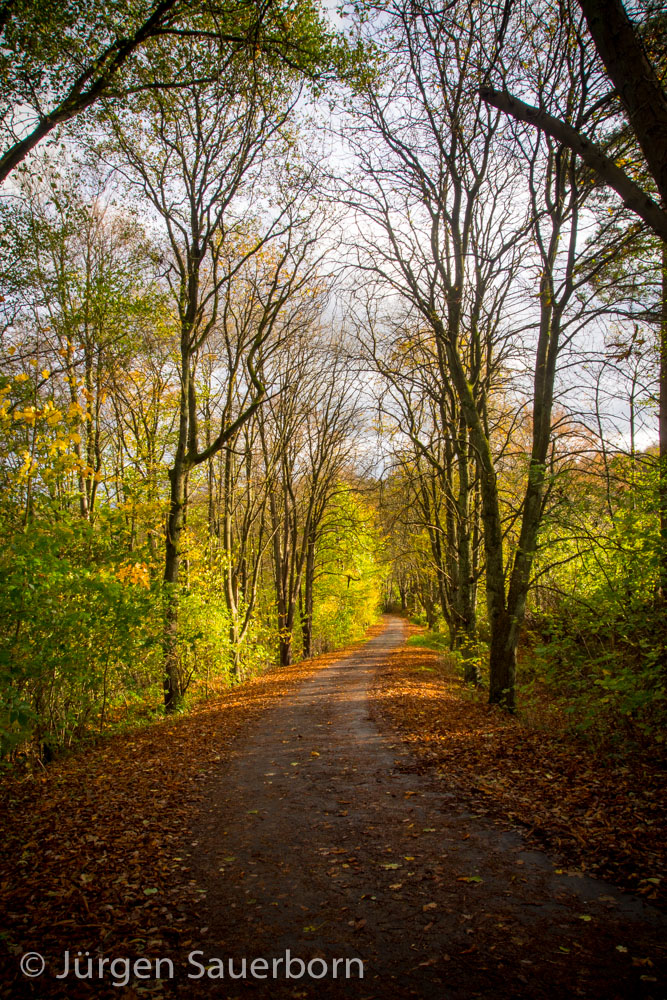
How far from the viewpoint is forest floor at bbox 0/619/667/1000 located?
108 inches

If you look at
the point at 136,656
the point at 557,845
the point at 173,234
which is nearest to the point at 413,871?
the point at 557,845

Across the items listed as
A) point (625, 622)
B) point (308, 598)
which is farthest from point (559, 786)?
point (308, 598)

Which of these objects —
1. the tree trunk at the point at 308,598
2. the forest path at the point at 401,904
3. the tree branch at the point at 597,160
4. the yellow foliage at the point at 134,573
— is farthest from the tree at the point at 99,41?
the tree trunk at the point at 308,598

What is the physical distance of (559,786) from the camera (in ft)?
16.6

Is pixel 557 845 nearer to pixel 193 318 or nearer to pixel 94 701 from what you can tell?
pixel 94 701

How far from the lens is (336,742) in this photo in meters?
7.71

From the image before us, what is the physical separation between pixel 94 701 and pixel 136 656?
2.97 feet

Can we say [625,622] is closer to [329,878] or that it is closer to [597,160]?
[329,878]

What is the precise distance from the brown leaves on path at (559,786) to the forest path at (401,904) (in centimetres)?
27

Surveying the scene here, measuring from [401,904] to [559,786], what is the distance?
2.49 metres

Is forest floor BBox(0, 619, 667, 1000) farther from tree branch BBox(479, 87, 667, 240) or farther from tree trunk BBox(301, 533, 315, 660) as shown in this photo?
tree trunk BBox(301, 533, 315, 660)

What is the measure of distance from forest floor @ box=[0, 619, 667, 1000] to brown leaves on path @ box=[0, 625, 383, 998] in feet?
0.06

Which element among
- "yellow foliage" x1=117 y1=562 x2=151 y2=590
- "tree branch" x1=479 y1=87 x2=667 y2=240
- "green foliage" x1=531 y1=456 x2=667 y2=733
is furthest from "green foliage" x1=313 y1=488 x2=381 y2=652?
"tree branch" x1=479 y1=87 x2=667 y2=240

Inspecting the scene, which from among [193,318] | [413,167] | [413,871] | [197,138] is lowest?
[413,871]
